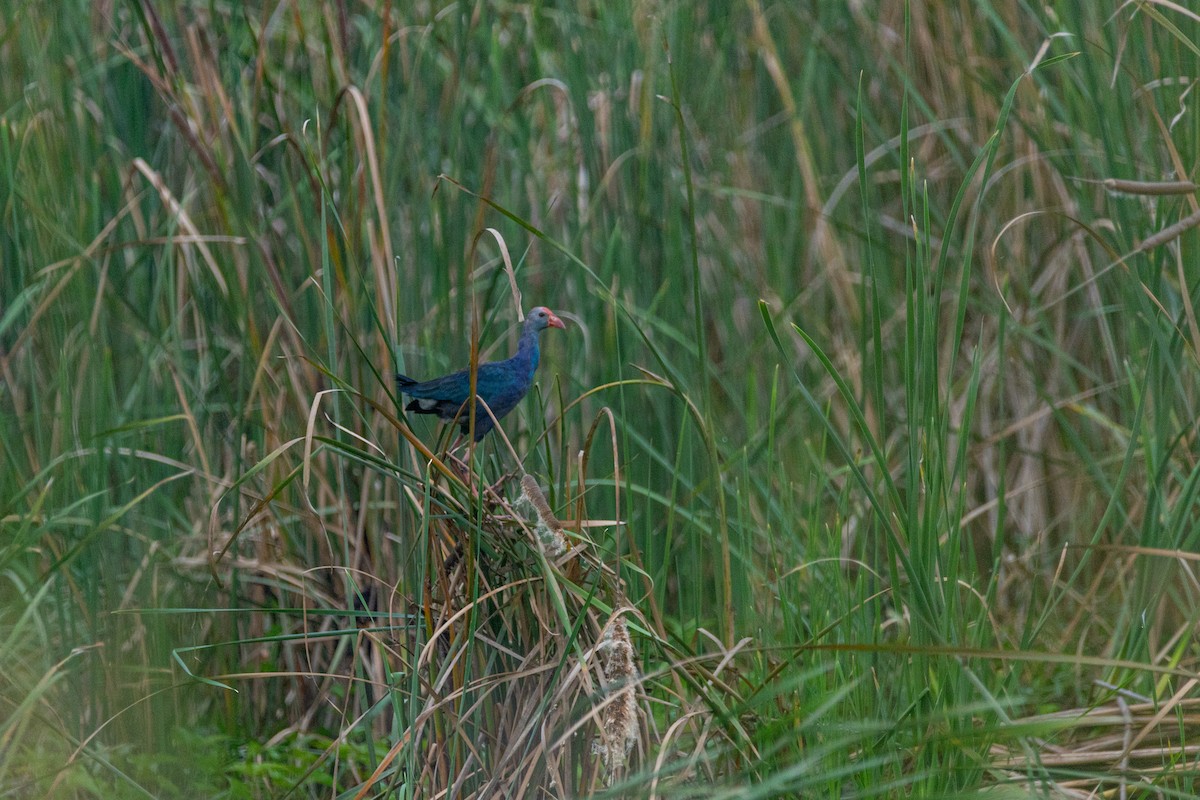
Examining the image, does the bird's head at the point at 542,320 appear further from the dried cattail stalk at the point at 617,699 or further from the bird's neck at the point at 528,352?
the dried cattail stalk at the point at 617,699

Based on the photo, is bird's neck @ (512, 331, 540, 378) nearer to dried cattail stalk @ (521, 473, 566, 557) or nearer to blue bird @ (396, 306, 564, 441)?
blue bird @ (396, 306, 564, 441)

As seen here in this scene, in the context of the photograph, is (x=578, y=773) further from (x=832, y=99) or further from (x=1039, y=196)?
(x=832, y=99)

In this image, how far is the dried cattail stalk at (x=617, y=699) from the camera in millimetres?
1433

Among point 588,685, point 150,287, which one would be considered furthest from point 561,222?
point 588,685

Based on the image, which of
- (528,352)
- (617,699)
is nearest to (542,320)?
(528,352)

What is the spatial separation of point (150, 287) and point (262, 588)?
0.79m

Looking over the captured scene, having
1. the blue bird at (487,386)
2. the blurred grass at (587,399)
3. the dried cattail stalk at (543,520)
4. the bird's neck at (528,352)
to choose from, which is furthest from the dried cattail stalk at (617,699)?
the bird's neck at (528,352)

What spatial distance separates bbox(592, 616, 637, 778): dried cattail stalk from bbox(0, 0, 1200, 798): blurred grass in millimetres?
26

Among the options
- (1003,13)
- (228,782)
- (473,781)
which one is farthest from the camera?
(1003,13)

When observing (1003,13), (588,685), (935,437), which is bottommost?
(588,685)

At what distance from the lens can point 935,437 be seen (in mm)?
1561

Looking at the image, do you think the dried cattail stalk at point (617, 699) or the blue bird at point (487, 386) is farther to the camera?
the blue bird at point (487, 386)

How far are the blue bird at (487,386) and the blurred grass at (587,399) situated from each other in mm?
89

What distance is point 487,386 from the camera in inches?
87.5
